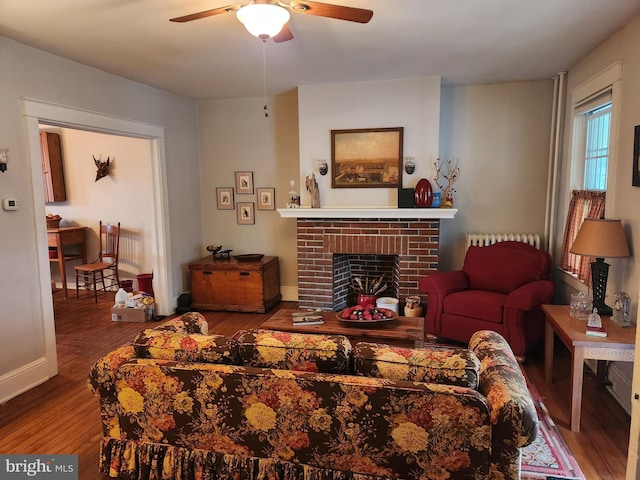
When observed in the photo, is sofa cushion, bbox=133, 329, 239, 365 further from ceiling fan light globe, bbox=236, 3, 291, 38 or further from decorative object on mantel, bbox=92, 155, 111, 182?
decorative object on mantel, bbox=92, 155, 111, 182

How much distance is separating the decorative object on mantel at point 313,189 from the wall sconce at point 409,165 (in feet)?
3.20

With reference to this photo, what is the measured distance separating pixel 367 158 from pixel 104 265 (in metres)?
3.64

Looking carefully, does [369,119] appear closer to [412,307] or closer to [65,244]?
[412,307]

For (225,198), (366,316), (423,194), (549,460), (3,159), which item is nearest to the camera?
(549,460)

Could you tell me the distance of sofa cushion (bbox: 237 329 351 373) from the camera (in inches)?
72.2

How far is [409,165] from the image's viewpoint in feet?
14.2

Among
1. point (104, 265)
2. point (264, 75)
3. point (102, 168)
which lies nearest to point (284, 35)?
point (264, 75)

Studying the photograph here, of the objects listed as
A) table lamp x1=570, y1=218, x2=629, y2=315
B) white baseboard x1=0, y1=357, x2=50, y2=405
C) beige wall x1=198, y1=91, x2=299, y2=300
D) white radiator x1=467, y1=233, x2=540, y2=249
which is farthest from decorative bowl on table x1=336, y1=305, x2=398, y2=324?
white baseboard x1=0, y1=357, x2=50, y2=405

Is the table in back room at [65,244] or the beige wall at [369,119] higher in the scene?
the beige wall at [369,119]

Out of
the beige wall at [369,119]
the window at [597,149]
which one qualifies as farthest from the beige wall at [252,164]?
the window at [597,149]

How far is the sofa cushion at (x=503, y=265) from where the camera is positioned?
3.69m

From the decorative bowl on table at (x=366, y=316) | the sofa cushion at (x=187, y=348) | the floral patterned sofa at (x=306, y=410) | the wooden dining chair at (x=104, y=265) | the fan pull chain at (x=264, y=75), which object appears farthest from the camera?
the wooden dining chair at (x=104, y=265)

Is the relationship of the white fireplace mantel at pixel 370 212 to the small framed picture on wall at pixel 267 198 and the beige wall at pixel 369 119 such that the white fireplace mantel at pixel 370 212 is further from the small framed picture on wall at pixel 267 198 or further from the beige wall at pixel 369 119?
the small framed picture on wall at pixel 267 198

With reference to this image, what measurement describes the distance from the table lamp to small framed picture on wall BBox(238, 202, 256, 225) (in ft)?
11.9
